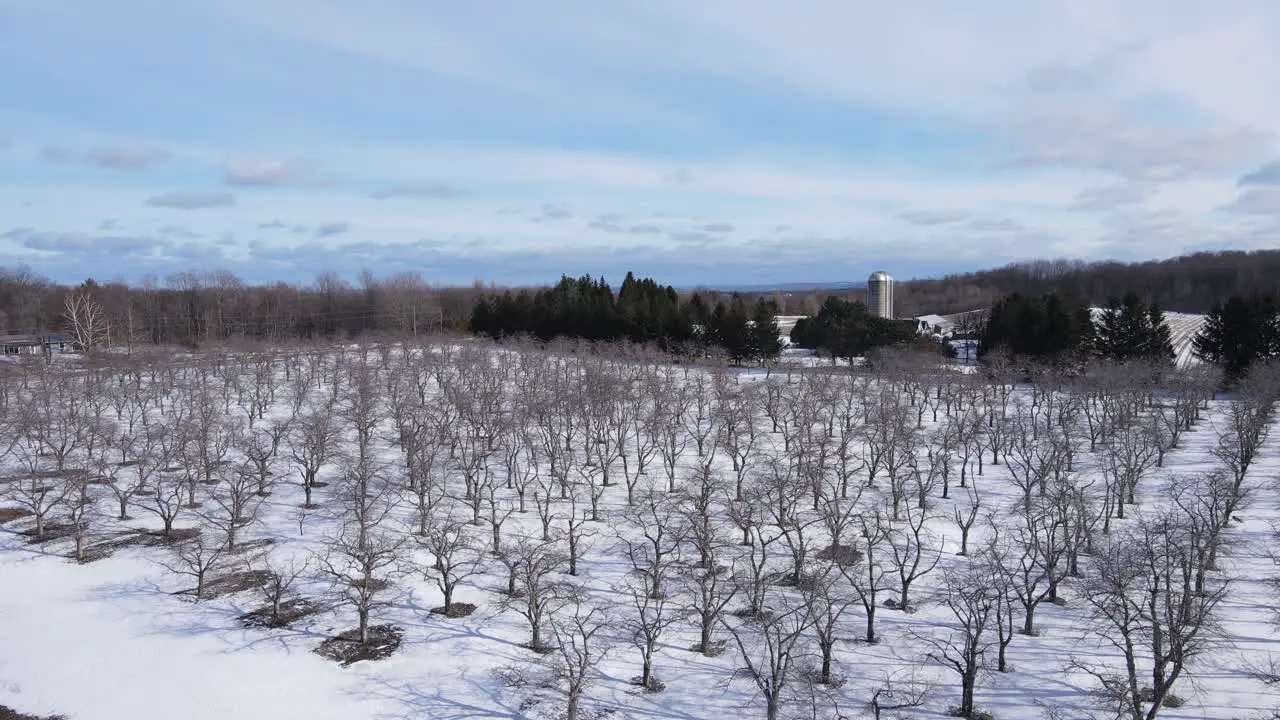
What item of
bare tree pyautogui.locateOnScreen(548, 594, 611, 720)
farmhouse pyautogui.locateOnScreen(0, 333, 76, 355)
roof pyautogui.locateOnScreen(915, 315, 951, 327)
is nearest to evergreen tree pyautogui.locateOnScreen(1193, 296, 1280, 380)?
roof pyautogui.locateOnScreen(915, 315, 951, 327)

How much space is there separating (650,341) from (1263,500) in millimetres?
40666

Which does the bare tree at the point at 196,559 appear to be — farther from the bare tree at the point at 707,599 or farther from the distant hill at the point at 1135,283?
the distant hill at the point at 1135,283

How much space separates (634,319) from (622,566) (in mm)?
41143

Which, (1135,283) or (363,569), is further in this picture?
(1135,283)

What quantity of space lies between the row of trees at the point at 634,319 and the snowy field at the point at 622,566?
54.2 ft

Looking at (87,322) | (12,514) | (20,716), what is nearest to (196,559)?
(20,716)

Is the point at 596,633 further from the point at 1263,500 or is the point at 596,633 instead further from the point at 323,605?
the point at 1263,500

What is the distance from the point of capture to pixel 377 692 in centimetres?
2022

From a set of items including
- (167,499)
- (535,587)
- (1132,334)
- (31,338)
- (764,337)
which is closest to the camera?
(535,587)

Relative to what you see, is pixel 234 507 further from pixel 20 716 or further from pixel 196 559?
pixel 20 716

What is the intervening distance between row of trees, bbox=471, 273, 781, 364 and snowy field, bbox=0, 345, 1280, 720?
16.5 meters

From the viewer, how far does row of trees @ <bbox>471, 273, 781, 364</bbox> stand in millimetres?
63906

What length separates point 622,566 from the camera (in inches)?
1110

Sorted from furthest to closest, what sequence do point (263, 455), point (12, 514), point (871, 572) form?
point (263, 455)
point (12, 514)
point (871, 572)
